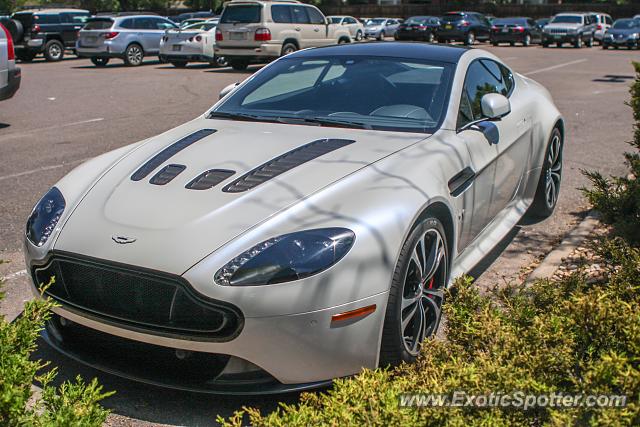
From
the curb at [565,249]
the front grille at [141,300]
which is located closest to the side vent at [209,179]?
the front grille at [141,300]

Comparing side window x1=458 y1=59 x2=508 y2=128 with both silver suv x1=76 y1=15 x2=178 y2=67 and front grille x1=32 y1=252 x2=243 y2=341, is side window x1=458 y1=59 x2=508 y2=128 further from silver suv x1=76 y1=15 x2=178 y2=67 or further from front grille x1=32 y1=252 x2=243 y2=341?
silver suv x1=76 y1=15 x2=178 y2=67

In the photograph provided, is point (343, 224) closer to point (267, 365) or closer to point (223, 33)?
point (267, 365)

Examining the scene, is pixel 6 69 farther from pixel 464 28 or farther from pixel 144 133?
pixel 464 28

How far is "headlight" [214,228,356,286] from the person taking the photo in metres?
3.36

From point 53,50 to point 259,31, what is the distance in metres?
9.00

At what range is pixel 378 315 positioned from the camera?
11.7ft

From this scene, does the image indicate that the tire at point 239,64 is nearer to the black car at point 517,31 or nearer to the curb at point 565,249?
the curb at point 565,249

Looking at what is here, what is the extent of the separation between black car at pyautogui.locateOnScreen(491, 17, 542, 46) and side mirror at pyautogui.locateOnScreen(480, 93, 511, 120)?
1377 inches

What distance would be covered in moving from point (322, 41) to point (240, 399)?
21395 millimetres

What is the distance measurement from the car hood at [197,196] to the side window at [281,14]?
18.4 metres

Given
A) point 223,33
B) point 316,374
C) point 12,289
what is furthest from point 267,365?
point 223,33

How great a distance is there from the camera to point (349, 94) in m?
5.20

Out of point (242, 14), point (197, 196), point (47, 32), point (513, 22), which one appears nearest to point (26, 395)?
point (197, 196)

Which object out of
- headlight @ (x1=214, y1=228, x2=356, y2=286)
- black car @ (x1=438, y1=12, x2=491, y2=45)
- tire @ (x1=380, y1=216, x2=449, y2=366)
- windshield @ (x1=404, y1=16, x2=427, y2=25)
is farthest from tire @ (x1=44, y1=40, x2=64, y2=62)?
headlight @ (x1=214, y1=228, x2=356, y2=286)
